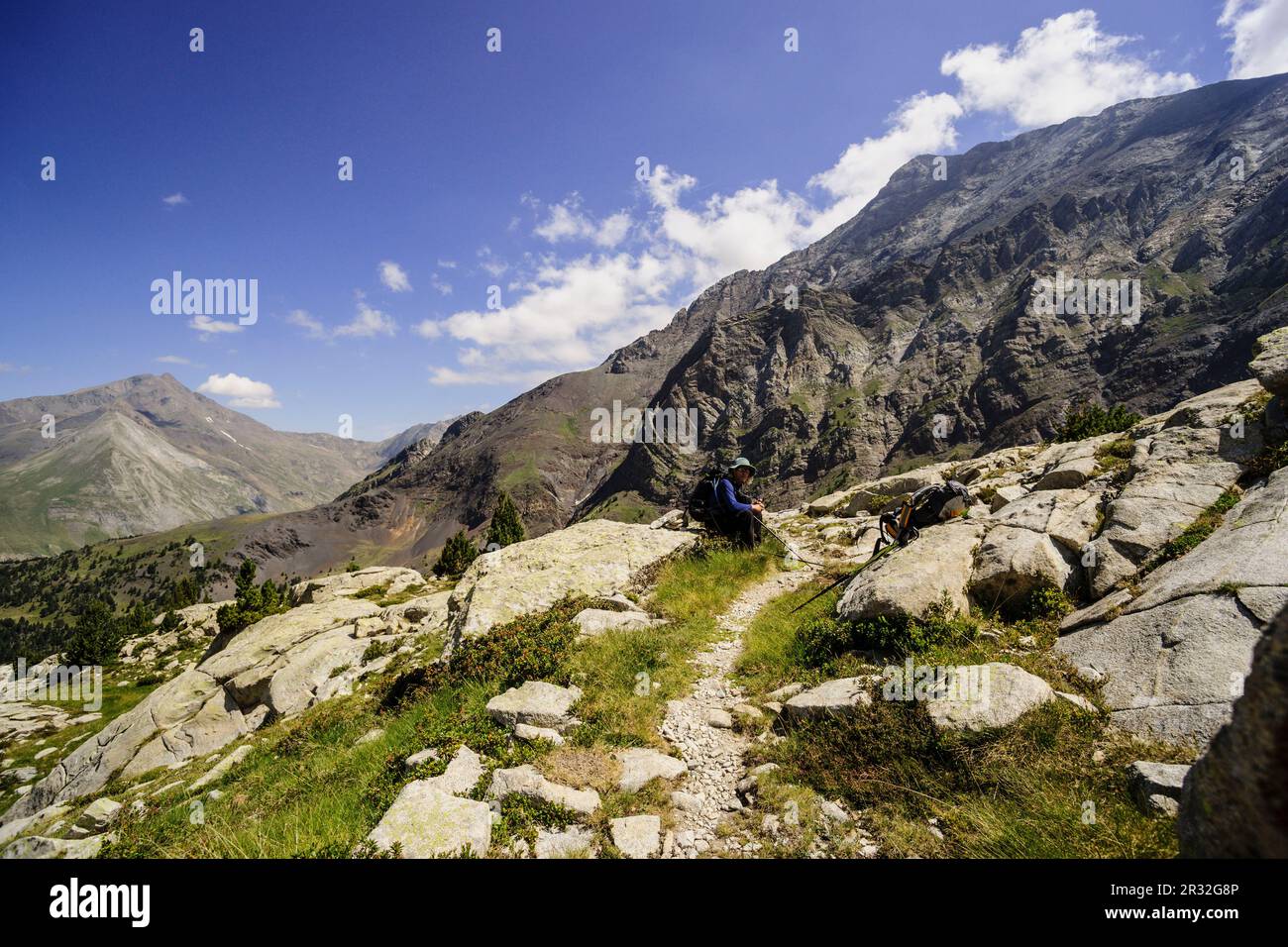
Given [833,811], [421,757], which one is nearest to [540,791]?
[421,757]

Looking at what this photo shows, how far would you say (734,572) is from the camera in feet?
50.3

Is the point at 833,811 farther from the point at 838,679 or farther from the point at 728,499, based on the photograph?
the point at 728,499

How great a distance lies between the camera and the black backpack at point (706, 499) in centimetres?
1738

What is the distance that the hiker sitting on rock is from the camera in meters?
16.6

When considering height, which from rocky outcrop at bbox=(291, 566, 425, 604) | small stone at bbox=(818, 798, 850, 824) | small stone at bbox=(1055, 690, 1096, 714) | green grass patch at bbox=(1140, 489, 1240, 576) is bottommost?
rocky outcrop at bbox=(291, 566, 425, 604)

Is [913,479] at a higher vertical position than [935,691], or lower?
higher

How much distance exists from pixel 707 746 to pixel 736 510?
9553 mm

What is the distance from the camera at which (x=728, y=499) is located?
16.6 m

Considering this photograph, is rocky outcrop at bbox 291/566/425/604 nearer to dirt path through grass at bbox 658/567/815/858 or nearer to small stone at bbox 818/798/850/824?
dirt path through grass at bbox 658/567/815/858

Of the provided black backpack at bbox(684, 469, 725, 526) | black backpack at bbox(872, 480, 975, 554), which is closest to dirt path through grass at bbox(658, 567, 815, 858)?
black backpack at bbox(684, 469, 725, 526)

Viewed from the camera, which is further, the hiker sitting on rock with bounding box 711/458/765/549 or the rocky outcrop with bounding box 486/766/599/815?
the hiker sitting on rock with bounding box 711/458/765/549
